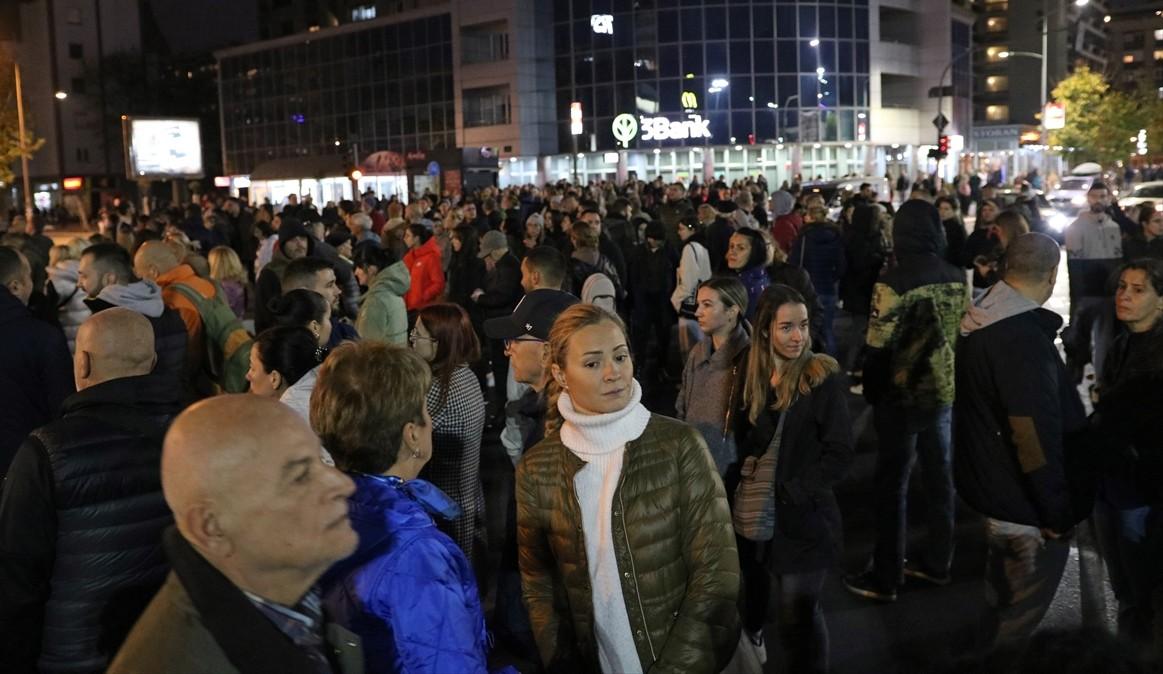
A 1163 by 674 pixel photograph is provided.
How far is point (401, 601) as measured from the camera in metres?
2.31

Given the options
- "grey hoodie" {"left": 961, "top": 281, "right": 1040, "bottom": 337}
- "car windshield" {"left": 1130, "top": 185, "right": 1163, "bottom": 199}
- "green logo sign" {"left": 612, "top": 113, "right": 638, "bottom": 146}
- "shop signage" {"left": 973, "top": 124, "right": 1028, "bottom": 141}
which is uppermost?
"shop signage" {"left": 973, "top": 124, "right": 1028, "bottom": 141}

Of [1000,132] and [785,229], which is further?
[1000,132]

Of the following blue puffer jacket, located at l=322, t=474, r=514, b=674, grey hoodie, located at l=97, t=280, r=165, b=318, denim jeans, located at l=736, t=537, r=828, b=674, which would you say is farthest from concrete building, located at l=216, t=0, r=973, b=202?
blue puffer jacket, located at l=322, t=474, r=514, b=674

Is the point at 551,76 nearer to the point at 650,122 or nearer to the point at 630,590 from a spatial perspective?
the point at 650,122

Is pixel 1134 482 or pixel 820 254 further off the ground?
pixel 820 254

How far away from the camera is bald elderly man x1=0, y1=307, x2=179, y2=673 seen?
3215mm

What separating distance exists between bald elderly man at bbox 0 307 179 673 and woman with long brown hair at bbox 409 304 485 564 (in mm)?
1550

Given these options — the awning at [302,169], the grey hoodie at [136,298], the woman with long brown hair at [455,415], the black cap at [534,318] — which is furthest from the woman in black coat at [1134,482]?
the awning at [302,169]

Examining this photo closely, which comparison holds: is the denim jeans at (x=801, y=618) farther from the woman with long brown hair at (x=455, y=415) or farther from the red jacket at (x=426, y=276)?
the red jacket at (x=426, y=276)

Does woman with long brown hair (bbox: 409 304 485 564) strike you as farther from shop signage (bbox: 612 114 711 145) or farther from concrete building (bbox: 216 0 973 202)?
shop signage (bbox: 612 114 711 145)

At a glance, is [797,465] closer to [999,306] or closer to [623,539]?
[999,306]

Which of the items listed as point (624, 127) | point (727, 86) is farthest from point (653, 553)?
point (727, 86)

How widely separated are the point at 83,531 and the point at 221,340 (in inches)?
159

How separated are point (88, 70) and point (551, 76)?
4234 cm
